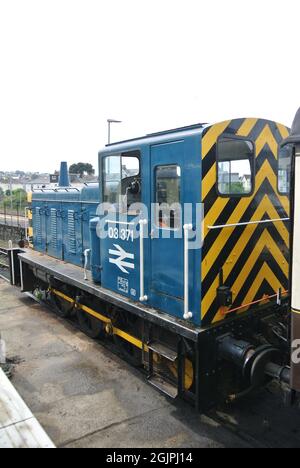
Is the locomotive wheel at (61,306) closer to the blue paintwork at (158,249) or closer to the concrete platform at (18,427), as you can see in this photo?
the blue paintwork at (158,249)

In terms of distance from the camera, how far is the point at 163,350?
15.1 feet

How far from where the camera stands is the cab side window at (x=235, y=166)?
420 cm

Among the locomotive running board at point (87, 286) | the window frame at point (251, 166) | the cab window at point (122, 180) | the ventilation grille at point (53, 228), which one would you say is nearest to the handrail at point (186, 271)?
the locomotive running board at point (87, 286)

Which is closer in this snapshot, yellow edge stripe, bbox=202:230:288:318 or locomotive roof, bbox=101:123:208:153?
locomotive roof, bbox=101:123:208:153

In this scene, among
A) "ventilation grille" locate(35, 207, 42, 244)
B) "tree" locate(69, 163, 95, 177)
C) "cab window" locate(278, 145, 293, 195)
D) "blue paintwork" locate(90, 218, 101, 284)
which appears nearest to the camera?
"cab window" locate(278, 145, 293, 195)

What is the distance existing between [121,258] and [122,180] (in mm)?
1028

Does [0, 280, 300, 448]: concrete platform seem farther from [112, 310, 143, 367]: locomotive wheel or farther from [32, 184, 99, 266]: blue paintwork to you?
[32, 184, 99, 266]: blue paintwork

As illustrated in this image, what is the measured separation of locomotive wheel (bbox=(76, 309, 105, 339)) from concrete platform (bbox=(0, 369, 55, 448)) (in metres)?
2.25

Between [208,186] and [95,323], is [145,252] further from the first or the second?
[95,323]

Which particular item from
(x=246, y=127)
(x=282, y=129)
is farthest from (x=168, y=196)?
(x=282, y=129)

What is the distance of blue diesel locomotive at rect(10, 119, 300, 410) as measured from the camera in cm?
408

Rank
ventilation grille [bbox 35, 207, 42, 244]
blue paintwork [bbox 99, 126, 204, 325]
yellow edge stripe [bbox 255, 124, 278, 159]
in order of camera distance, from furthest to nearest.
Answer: ventilation grille [bbox 35, 207, 42, 244] → yellow edge stripe [bbox 255, 124, 278, 159] → blue paintwork [bbox 99, 126, 204, 325]

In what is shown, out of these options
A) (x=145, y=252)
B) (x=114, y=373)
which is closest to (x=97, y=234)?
(x=145, y=252)

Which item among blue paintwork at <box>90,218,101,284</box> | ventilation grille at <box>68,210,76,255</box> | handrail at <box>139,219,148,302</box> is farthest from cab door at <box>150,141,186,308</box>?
ventilation grille at <box>68,210,76,255</box>
